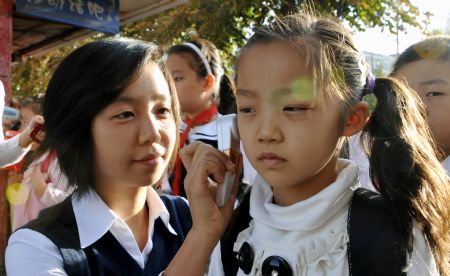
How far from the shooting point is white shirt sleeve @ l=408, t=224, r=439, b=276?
Result: 113cm

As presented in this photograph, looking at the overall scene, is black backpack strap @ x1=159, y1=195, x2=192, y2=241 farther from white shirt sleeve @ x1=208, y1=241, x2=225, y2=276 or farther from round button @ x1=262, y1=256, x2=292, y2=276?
round button @ x1=262, y1=256, x2=292, y2=276

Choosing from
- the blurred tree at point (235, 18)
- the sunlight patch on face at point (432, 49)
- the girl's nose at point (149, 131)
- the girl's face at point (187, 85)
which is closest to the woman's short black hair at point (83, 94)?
A: the girl's nose at point (149, 131)

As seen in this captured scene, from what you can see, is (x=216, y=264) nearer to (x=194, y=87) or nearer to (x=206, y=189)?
(x=206, y=189)

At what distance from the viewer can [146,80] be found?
151 centimetres

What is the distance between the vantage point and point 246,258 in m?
1.30

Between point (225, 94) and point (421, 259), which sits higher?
point (225, 94)

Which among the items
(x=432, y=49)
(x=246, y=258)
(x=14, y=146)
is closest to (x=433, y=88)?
(x=432, y=49)

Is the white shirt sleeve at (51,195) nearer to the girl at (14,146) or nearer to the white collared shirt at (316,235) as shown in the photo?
the girl at (14,146)

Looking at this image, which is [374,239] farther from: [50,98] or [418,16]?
[418,16]

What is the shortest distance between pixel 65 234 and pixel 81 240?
0.15ft

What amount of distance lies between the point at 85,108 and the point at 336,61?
0.71 m

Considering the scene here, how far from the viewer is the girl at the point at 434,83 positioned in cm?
202

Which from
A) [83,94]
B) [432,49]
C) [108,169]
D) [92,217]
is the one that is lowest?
[92,217]

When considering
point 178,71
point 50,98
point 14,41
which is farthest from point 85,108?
point 14,41
